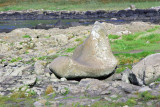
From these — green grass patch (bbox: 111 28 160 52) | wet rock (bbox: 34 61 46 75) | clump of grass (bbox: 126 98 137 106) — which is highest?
green grass patch (bbox: 111 28 160 52)

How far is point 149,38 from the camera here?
23.9 meters

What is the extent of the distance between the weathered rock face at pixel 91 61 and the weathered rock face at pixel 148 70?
1822mm

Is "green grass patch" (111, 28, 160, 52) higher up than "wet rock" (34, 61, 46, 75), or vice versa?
"green grass patch" (111, 28, 160, 52)

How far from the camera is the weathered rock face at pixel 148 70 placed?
483 inches

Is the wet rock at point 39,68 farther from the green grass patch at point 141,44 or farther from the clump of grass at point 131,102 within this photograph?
the clump of grass at point 131,102

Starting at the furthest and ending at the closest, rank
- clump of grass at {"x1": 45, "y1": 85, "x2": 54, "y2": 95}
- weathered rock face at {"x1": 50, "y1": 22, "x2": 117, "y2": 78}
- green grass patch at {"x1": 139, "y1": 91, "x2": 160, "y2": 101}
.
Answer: weathered rock face at {"x1": 50, "y1": 22, "x2": 117, "y2": 78} < clump of grass at {"x1": 45, "y1": 85, "x2": 54, "y2": 95} < green grass patch at {"x1": 139, "y1": 91, "x2": 160, "y2": 101}

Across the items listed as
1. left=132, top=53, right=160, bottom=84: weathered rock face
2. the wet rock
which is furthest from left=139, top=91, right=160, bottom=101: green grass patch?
the wet rock

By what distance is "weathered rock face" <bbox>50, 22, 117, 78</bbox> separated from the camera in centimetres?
1383

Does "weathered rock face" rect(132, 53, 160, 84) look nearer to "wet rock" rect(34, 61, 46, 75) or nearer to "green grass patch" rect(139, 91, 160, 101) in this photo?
"green grass patch" rect(139, 91, 160, 101)

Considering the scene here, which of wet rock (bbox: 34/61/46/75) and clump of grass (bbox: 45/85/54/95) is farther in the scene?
wet rock (bbox: 34/61/46/75)

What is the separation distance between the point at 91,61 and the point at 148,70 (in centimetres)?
334

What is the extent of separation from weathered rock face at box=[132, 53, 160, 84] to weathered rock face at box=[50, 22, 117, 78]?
182 cm

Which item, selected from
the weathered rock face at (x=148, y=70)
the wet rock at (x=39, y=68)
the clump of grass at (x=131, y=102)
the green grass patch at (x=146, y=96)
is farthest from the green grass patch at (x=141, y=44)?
the clump of grass at (x=131, y=102)

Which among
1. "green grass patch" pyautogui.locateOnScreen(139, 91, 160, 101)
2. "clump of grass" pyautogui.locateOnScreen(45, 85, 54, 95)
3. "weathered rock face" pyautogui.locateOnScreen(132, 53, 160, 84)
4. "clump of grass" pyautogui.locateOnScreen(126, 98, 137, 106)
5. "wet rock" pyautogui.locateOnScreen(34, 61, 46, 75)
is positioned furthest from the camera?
"wet rock" pyautogui.locateOnScreen(34, 61, 46, 75)
